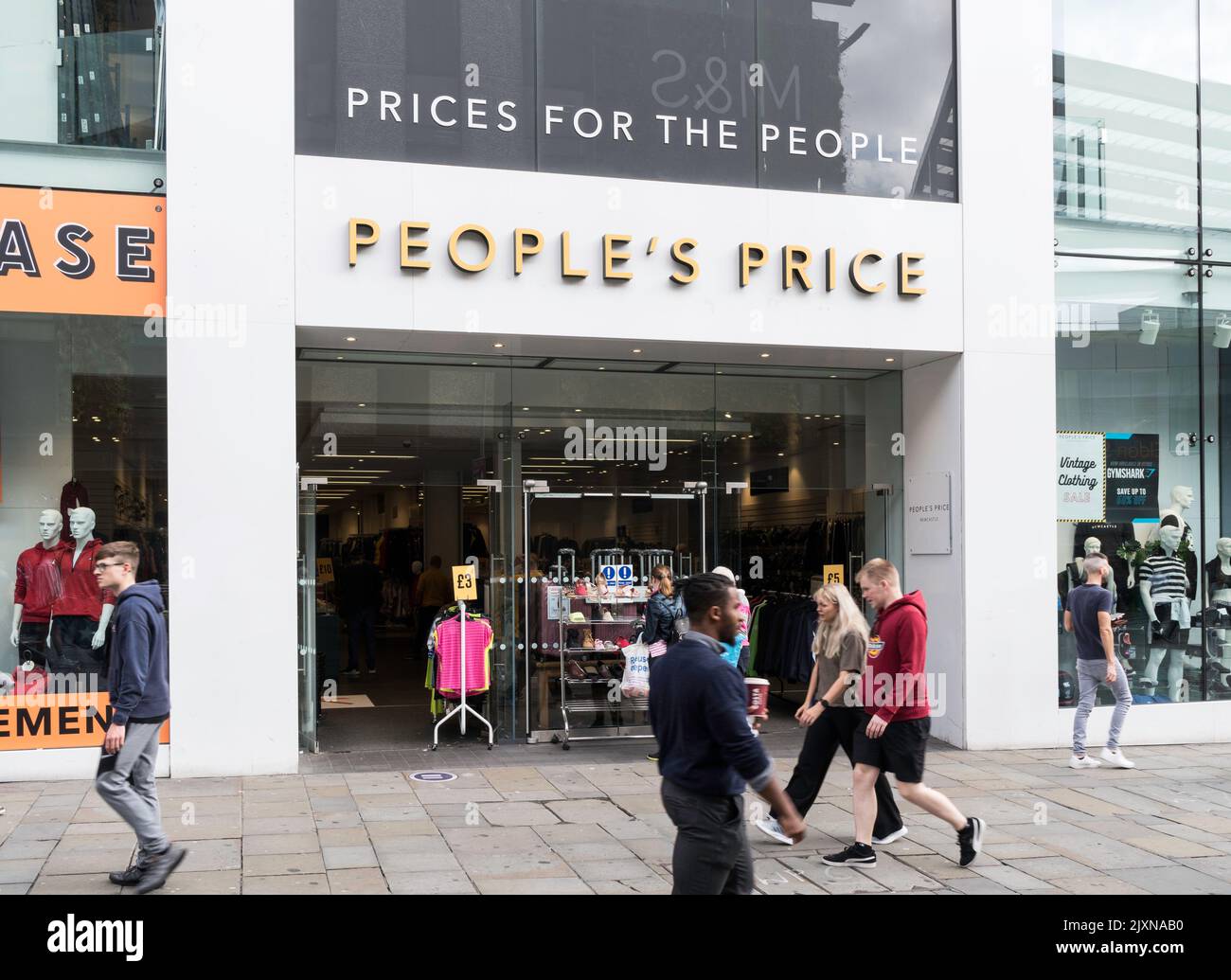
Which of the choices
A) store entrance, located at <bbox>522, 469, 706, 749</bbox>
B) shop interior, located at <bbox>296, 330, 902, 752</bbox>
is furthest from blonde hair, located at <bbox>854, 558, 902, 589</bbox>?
shop interior, located at <bbox>296, 330, 902, 752</bbox>

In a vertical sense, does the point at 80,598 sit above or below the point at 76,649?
above

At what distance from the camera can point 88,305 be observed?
376 inches

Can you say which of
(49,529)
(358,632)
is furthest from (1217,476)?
(49,529)

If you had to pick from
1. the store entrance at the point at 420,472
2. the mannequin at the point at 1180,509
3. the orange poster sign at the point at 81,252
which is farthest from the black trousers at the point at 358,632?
the mannequin at the point at 1180,509

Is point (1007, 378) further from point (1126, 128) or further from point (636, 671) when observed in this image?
point (636, 671)

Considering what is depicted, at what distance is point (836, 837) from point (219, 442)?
18.7 ft

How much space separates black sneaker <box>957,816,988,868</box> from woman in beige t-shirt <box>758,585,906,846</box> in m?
0.58

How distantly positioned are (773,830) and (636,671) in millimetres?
3597

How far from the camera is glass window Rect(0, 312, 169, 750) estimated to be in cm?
957

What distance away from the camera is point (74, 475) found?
31.8 feet

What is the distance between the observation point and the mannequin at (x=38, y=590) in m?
9.57

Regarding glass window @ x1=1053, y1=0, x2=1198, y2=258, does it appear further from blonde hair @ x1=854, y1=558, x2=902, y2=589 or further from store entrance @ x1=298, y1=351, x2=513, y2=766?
blonde hair @ x1=854, y1=558, x2=902, y2=589

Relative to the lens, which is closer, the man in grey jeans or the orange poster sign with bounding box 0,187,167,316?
the orange poster sign with bounding box 0,187,167,316

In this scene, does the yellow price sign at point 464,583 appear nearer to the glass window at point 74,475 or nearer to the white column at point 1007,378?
the glass window at point 74,475
